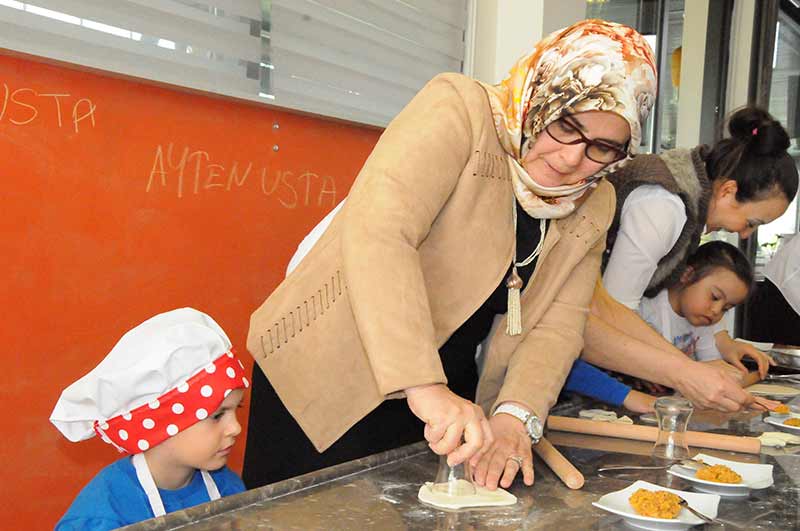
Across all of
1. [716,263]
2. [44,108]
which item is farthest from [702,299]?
[44,108]

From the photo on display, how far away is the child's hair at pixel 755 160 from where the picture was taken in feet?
7.20

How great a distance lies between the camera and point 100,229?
1.85 meters

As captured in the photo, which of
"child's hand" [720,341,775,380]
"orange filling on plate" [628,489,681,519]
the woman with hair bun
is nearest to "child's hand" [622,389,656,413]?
the woman with hair bun

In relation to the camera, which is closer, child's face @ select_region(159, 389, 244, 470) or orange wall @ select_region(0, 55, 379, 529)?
child's face @ select_region(159, 389, 244, 470)

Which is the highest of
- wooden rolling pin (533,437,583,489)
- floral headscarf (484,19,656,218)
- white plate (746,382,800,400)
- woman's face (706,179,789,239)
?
floral headscarf (484,19,656,218)

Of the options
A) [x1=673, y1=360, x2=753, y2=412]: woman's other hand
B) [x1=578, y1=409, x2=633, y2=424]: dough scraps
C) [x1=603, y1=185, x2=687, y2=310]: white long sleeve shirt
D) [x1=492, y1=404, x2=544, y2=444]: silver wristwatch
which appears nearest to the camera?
[x1=492, y1=404, x2=544, y2=444]: silver wristwatch

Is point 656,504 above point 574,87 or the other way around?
the other way around

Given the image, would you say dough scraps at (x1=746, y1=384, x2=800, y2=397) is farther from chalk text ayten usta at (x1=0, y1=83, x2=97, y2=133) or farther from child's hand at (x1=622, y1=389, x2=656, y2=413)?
chalk text ayten usta at (x1=0, y1=83, x2=97, y2=133)

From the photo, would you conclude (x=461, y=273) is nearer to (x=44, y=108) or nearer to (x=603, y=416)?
(x=603, y=416)

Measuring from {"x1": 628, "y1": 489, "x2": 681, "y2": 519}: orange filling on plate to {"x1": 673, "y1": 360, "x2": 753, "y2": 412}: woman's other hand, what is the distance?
2.31ft

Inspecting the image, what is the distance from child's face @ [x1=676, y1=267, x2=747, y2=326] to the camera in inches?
91.6

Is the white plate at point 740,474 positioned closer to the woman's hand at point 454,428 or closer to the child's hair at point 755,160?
the woman's hand at point 454,428

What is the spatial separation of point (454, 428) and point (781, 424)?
93cm

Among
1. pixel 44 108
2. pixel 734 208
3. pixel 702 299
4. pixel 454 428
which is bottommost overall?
pixel 454 428
